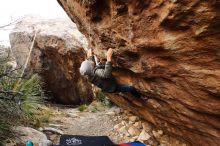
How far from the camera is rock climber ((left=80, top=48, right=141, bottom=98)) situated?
241 inches

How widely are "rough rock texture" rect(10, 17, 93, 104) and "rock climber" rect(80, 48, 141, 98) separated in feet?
12.0

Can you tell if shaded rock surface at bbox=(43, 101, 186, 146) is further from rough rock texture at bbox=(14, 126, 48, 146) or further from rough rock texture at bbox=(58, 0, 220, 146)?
rough rock texture at bbox=(58, 0, 220, 146)

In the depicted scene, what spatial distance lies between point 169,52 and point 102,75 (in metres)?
2.02

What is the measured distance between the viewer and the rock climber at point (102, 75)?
6123 millimetres

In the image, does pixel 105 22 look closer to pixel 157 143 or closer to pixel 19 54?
pixel 157 143

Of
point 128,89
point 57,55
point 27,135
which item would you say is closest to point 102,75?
point 128,89

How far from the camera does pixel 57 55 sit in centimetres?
1034

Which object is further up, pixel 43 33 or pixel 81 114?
pixel 43 33

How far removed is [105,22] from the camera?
5641mm

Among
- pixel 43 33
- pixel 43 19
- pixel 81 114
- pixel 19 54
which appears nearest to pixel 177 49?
pixel 81 114

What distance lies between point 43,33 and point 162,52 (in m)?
6.57

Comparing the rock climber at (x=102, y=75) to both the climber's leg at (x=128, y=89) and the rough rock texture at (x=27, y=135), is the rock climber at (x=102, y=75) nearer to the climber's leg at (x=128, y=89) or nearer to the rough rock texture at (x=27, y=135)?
the climber's leg at (x=128, y=89)

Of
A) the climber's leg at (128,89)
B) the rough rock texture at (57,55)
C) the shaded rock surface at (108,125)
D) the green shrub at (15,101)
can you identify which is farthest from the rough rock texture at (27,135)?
the rough rock texture at (57,55)

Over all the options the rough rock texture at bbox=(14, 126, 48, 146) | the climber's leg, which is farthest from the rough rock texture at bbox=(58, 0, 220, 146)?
the rough rock texture at bbox=(14, 126, 48, 146)
